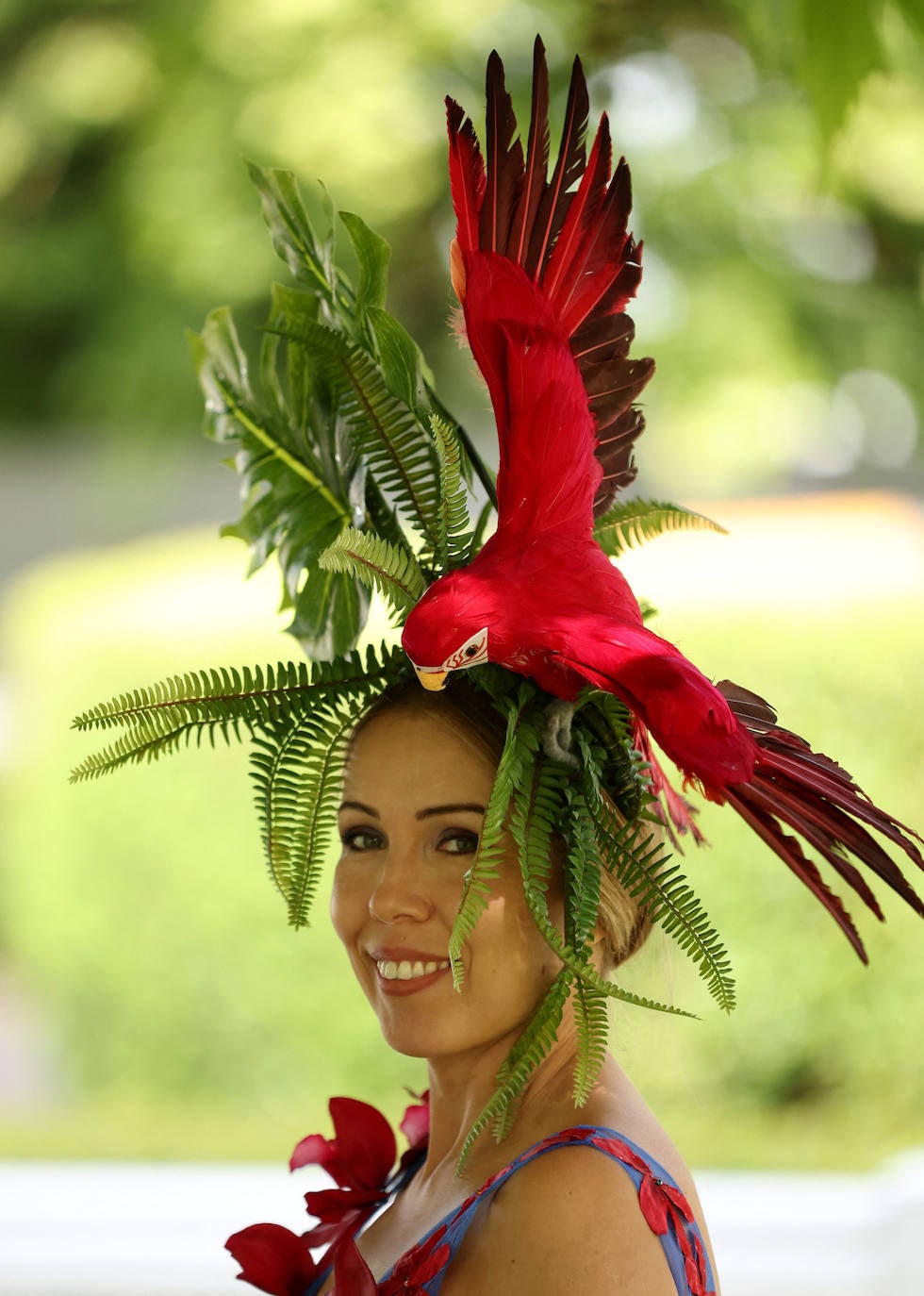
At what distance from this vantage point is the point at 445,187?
6051 mm

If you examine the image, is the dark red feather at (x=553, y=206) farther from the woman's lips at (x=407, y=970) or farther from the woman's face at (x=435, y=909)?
the woman's lips at (x=407, y=970)

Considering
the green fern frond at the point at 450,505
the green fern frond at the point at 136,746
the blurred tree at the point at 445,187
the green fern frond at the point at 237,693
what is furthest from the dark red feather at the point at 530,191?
the blurred tree at the point at 445,187

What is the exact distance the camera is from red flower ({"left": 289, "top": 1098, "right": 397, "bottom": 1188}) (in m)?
1.53

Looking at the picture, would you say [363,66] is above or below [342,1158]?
above

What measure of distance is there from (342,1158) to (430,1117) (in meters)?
0.19

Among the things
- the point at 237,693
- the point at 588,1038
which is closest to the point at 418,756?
the point at 237,693

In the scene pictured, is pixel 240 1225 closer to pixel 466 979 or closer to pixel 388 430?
pixel 466 979

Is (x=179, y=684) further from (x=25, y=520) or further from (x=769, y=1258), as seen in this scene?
(x=25, y=520)

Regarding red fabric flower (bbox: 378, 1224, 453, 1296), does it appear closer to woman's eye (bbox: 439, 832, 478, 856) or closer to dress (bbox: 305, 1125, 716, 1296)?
dress (bbox: 305, 1125, 716, 1296)

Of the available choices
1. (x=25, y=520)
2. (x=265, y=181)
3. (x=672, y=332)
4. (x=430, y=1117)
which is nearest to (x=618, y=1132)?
(x=430, y=1117)

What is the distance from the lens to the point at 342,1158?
154 cm

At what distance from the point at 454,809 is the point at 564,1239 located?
0.36 metres

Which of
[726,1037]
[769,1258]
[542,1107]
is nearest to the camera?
[542,1107]

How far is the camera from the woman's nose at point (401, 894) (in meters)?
1.23
